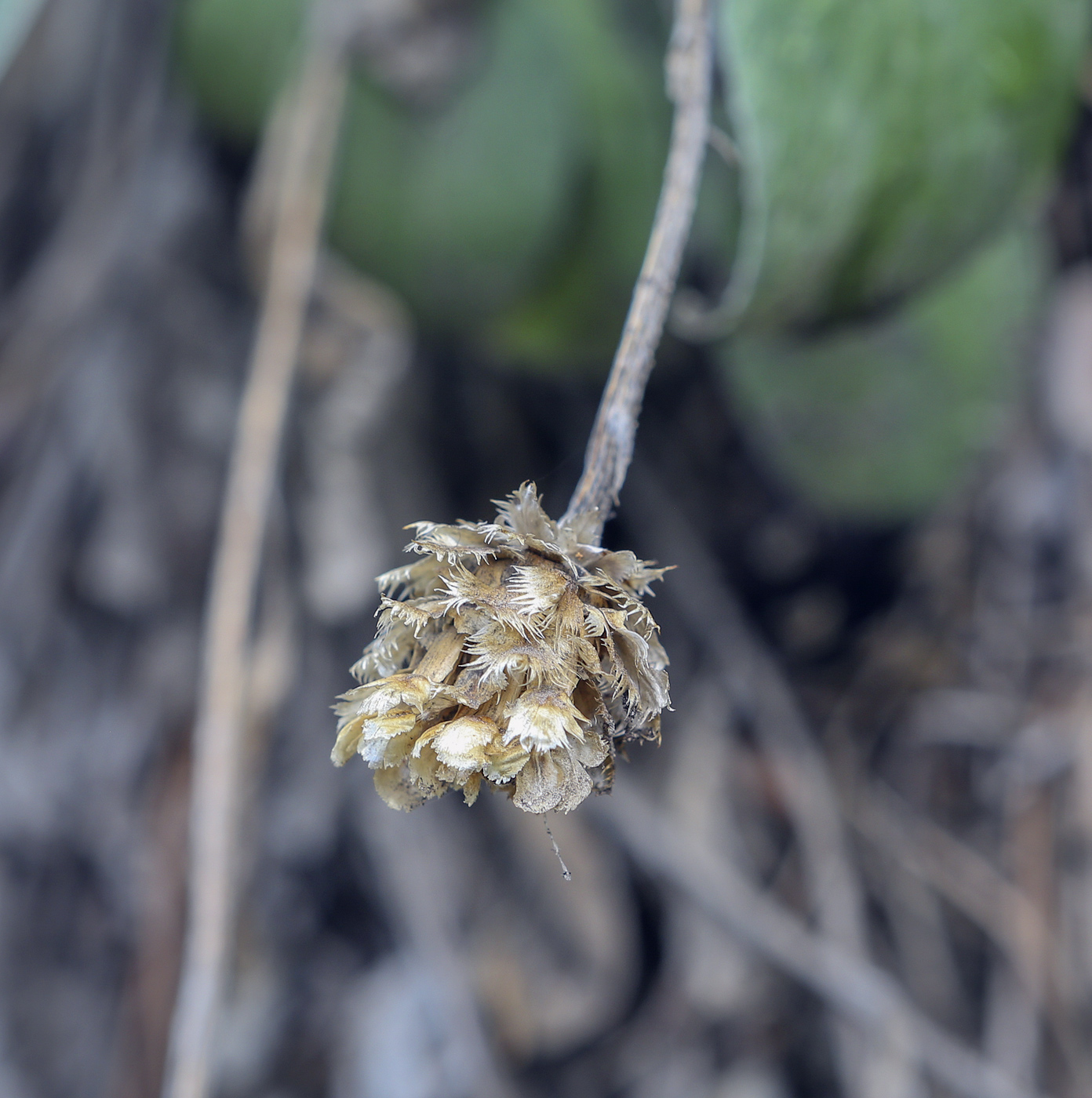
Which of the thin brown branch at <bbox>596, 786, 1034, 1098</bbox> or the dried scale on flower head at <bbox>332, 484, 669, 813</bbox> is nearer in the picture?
the dried scale on flower head at <bbox>332, 484, 669, 813</bbox>

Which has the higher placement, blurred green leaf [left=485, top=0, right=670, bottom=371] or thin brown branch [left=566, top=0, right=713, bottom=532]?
blurred green leaf [left=485, top=0, right=670, bottom=371]

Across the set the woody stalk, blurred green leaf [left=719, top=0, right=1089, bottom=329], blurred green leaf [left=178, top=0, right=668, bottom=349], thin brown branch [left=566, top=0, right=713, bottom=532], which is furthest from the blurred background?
the woody stalk

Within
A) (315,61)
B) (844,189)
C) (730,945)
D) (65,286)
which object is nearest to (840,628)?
(730,945)

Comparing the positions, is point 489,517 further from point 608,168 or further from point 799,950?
point 799,950

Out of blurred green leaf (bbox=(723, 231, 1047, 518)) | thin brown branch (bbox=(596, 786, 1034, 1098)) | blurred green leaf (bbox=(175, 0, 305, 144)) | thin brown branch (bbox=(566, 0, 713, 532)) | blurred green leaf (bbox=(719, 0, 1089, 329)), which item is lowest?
thin brown branch (bbox=(596, 786, 1034, 1098))

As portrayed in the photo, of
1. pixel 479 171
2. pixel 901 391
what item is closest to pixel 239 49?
pixel 479 171

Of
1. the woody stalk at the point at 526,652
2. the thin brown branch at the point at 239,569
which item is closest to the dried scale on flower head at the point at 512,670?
the woody stalk at the point at 526,652

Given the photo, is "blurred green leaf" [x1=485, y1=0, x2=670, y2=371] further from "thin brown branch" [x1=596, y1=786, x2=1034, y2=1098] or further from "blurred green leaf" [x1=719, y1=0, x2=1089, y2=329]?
"thin brown branch" [x1=596, y1=786, x2=1034, y2=1098]
